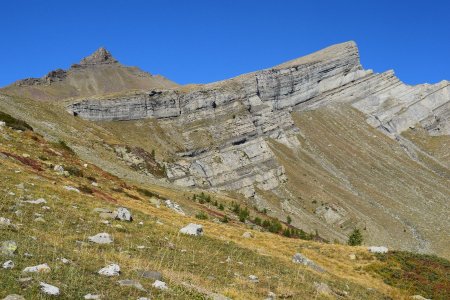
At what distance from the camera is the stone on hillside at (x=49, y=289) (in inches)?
399

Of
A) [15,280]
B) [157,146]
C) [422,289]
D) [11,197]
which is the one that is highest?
[157,146]

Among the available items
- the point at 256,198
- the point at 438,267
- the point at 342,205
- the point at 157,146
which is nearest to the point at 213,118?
the point at 157,146

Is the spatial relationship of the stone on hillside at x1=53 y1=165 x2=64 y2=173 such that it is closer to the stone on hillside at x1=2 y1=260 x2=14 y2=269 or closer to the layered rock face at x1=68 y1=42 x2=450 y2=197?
the stone on hillside at x1=2 y1=260 x2=14 y2=269

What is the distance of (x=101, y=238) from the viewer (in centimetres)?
1819

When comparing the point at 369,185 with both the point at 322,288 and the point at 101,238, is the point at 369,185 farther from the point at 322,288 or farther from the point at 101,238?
the point at 101,238

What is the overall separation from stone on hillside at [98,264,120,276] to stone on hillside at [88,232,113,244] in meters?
4.68

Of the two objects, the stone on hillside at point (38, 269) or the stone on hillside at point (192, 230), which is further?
the stone on hillside at point (192, 230)

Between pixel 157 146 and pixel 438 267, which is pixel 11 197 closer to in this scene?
pixel 438 267

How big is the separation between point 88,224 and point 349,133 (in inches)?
7310

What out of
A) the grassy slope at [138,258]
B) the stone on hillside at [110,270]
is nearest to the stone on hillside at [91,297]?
the grassy slope at [138,258]

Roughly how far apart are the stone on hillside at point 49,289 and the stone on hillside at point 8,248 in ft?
9.88

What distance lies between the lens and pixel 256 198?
13088 cm

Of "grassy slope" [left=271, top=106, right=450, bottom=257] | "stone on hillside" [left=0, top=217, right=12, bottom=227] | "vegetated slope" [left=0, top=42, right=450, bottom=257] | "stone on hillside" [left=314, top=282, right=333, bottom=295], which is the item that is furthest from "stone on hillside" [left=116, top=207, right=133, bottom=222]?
"grassy slope" [left=271, top=106, right=450, bottom=257]

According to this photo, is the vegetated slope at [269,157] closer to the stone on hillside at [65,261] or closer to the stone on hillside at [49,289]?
the stone on hillside at [65,261]
